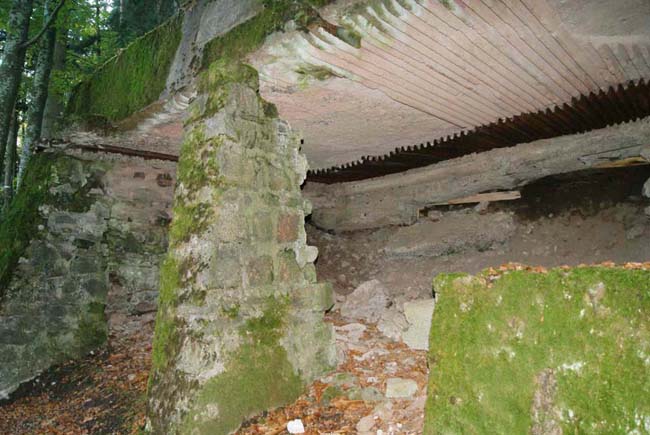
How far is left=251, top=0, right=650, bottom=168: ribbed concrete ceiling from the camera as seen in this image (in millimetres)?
2824

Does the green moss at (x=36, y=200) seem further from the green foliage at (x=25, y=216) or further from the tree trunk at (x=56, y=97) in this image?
the tree trunk at (x=56, y=97)

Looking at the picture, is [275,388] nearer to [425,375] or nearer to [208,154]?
[425,375]

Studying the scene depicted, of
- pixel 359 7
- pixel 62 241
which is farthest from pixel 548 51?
pixel 62 241

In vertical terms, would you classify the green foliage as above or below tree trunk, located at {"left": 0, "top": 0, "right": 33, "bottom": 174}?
below

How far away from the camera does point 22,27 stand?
667 cm

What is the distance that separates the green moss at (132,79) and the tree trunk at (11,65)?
1.59m

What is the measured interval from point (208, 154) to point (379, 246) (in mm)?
4396

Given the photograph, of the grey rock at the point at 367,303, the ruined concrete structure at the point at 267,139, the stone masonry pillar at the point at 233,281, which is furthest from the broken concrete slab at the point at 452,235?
the stone masonry pillar at the point at 233,281

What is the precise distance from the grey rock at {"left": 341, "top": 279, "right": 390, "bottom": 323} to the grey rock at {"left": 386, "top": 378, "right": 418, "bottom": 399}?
1.96m

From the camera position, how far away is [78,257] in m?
5.46

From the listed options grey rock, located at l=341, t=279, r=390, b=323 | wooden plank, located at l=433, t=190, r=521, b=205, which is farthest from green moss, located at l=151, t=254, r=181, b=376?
wooden plank, located at l=433, t=190, r=521, b=205

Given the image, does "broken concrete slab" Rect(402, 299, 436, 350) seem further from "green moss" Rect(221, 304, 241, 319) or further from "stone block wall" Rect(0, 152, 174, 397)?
"stone block wall" Rect(0, 152, 174, 397)

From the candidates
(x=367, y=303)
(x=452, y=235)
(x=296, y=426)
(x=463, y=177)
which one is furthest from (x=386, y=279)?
(x=296, y=426)

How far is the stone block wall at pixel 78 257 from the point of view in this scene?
5.01 m
